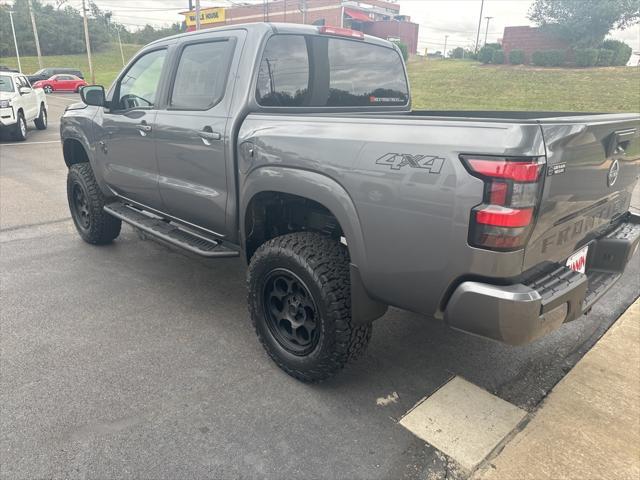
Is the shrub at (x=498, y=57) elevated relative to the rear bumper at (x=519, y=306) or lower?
elevated

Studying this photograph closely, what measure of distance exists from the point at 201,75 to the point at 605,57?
3352cm

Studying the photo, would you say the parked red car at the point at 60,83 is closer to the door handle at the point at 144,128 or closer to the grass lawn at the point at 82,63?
the grass lawn at the point at 82,63

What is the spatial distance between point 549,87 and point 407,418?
84.2 ft

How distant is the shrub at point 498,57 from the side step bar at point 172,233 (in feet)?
117

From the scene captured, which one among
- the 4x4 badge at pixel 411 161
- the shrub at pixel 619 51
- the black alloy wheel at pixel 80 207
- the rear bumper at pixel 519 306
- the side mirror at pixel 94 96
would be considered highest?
the shrub at pixel 619 51

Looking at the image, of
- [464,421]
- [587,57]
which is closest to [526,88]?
[587,57]

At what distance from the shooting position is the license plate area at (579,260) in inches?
96.3

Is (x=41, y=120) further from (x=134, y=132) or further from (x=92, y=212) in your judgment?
(x=134, y=132)

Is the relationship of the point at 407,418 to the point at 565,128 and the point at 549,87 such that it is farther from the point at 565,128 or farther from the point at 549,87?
the point at 549,87

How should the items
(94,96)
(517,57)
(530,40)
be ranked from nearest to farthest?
(94,96) < (517,57) < (530,40)

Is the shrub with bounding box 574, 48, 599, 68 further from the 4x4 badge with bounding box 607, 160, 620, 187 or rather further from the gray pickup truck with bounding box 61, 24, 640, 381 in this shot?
the 4x4 badge with bounding box 607, 160, 620, 187

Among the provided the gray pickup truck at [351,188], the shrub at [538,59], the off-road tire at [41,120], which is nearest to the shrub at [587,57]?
the shrub at [538,59]

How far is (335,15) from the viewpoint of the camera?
A: 56969 millimetres

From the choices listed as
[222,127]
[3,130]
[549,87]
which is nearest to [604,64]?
[549,87]
